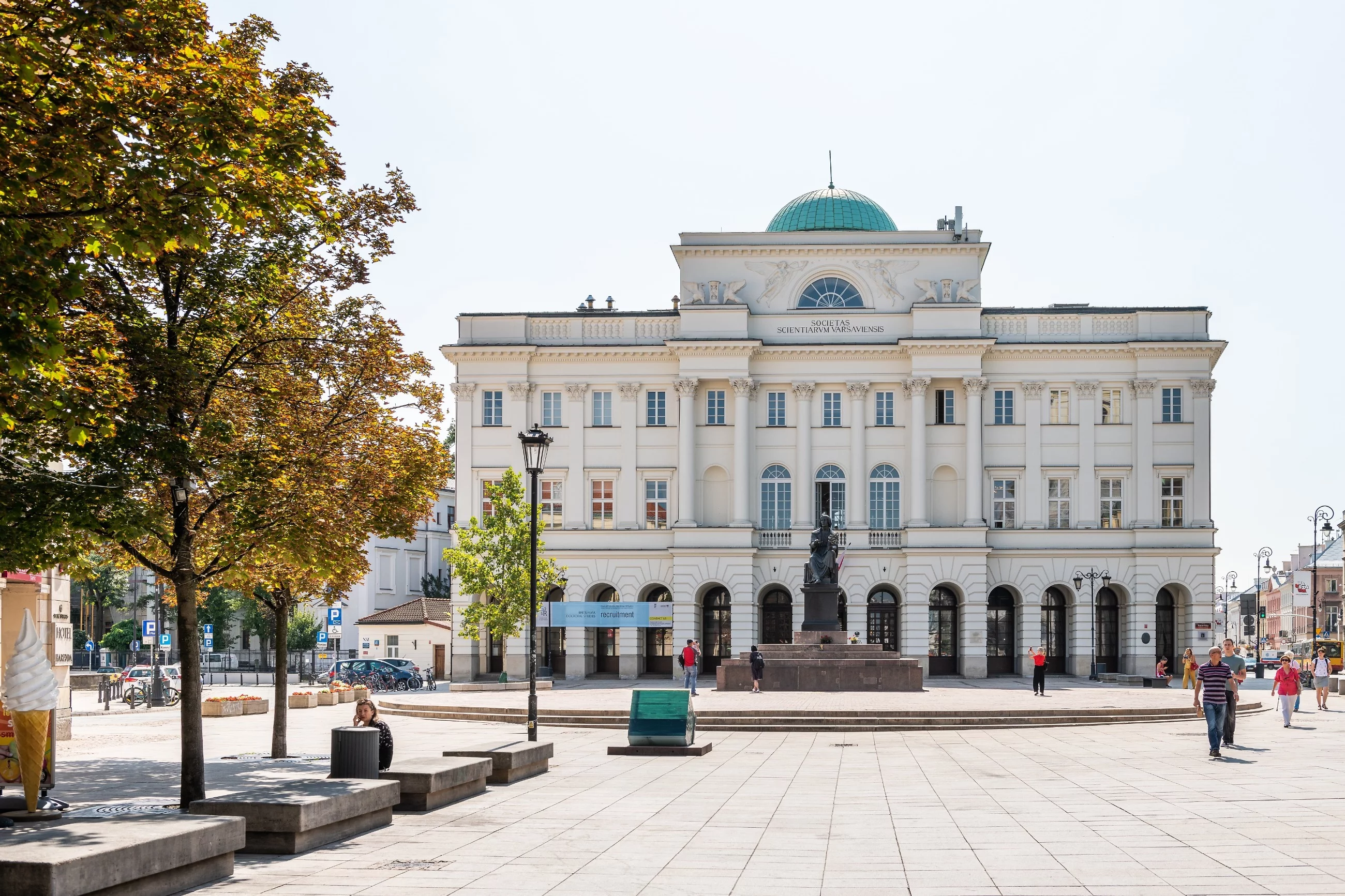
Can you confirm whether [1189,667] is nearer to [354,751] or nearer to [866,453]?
[866,453]

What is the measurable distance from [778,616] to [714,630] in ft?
10.2

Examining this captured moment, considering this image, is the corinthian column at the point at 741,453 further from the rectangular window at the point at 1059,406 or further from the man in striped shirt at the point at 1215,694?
the man in striped shirt at the point at 1215,694

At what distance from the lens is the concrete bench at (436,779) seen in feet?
55.4

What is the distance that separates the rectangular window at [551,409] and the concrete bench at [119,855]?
53.4m

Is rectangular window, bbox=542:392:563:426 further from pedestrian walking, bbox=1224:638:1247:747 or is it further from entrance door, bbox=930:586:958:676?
pedestrian walking, bbox=1224:638:1247:747

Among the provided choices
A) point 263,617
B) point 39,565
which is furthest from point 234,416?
point 263,617

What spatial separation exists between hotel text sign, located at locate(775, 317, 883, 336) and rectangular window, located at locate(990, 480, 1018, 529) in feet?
30.4

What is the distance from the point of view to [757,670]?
147ft

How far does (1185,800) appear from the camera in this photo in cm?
1795

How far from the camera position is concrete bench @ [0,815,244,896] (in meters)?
9.58

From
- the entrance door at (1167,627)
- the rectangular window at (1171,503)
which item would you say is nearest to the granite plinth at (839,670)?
the entrance door at (1167,627)

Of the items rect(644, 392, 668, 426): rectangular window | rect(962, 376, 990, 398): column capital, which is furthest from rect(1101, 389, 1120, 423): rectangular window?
rect(644, 392, 668, 426): rectangular window

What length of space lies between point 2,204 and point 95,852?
4.98 meters

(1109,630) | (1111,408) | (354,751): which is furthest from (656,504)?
(354,751)
